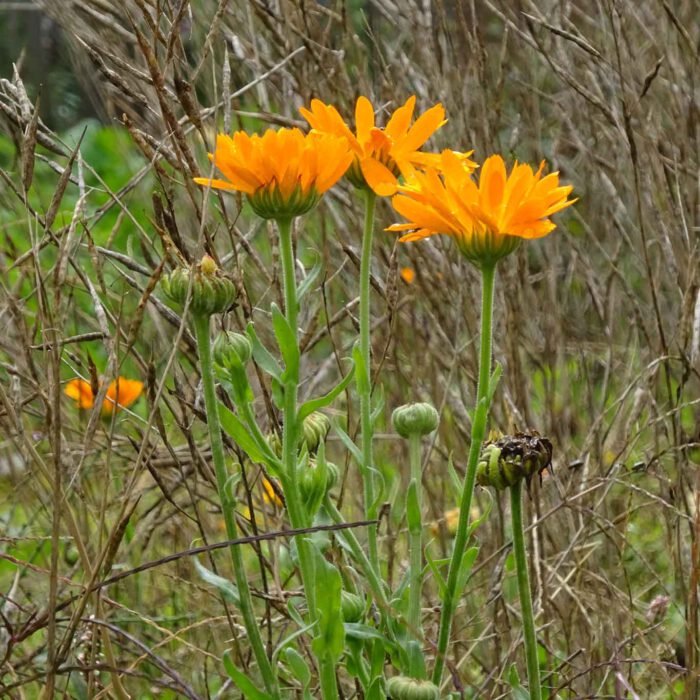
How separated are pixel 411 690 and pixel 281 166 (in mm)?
513

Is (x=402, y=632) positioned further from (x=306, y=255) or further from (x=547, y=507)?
(x=306, y=255)

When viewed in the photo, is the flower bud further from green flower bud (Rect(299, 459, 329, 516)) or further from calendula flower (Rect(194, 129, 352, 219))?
calendula flower (Rect(194, 129, 352, 219))

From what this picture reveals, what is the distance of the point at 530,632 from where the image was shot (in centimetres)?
106

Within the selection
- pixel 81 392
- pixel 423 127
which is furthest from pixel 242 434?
pixel 81 392

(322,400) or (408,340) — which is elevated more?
(322,400)

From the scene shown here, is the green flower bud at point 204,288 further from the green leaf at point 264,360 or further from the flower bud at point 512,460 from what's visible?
the flower bud at point 512,460

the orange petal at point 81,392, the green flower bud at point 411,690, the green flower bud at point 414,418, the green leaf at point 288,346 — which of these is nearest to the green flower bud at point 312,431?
the green flower bud at point 414,418

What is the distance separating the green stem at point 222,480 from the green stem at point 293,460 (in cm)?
6

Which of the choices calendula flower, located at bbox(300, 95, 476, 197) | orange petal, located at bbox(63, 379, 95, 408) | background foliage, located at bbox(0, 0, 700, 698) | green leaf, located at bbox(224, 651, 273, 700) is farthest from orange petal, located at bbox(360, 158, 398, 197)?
orange petal, located at bbox(63, 379, 95, 408)

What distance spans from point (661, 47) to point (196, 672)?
1415mm

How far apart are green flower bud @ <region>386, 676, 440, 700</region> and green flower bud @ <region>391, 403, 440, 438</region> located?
28 centimetres

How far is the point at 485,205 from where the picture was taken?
3.17 ft

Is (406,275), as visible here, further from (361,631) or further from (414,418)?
(361,631)

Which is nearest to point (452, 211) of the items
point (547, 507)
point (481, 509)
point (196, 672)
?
point (547, 507)
